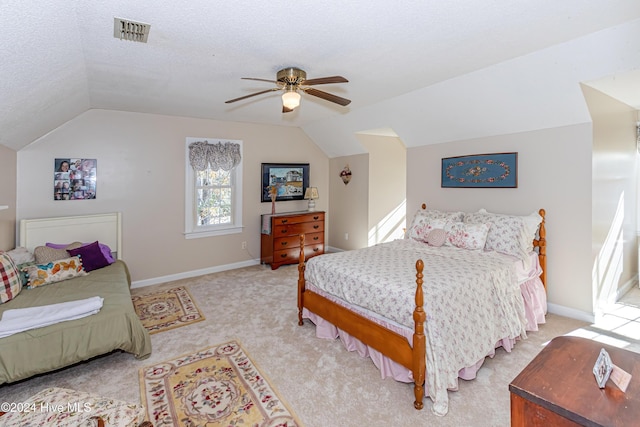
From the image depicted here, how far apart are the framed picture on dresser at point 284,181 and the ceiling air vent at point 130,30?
3.36m

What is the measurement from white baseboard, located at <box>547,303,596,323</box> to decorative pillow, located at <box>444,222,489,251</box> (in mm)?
1078

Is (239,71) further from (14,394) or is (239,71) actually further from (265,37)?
(14,394)

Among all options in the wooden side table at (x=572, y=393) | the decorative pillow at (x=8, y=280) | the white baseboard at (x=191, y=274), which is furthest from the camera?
the white baseboard at (x=191, y=274)

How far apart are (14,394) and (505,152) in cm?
507

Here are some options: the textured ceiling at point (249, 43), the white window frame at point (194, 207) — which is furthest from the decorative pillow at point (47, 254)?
the white window frame at point (194, 207)

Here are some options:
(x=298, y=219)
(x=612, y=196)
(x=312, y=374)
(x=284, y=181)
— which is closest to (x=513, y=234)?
(x=612, y=196)

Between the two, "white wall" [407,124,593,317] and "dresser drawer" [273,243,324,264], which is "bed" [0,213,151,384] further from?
"white wall" [407,124,593,317]

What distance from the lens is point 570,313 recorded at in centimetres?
333

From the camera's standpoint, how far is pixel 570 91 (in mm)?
2867

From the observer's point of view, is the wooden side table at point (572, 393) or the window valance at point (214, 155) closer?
the wooden side table at point (572, 393)

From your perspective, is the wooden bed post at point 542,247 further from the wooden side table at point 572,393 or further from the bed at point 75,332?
the bed at point 75,332

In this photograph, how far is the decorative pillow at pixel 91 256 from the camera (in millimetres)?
3465

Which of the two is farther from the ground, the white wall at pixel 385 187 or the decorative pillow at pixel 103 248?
the white wall at pixel 385 187

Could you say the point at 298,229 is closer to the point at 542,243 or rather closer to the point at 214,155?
the point at 214,155
